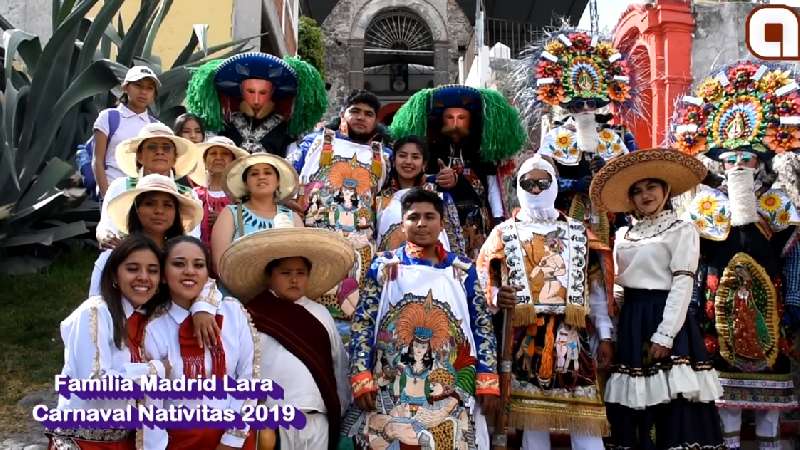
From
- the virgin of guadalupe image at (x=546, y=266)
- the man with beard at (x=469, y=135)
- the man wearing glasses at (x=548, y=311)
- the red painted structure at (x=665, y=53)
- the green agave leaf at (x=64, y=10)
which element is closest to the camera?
the man wearing glasses at (x=548, y=311)

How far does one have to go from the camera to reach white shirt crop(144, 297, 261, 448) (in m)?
3.52

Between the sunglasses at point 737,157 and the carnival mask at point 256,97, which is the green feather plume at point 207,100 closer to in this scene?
the carnival mask at point 256,97

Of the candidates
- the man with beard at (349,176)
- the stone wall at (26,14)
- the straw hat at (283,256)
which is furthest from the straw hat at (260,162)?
the stone wall at (26,14)

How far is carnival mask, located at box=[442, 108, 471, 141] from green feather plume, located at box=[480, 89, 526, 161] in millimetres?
119

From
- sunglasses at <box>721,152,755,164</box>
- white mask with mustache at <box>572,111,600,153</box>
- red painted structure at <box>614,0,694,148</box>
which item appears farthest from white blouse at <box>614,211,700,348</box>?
red painted structure at <box>614,0,694,148</box>

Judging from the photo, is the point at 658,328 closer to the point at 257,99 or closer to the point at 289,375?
the point at 289,375

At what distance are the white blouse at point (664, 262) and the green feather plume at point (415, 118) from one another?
168 cm

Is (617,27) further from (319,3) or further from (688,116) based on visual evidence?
(319,3)

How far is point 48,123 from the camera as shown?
6766 mm

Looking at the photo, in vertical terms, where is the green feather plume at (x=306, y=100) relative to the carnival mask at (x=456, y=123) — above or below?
above

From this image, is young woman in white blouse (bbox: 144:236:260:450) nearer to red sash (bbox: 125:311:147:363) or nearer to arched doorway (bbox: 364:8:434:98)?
red sash (bbox: 125:311:147:363)

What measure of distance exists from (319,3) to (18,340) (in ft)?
71.9

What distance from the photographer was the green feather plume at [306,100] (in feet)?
20.3

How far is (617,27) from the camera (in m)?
13.6
